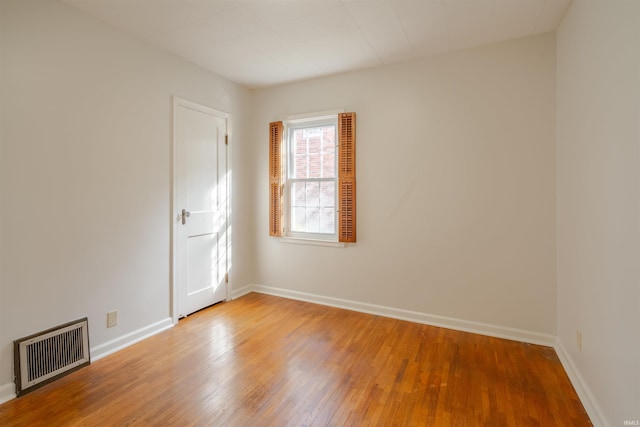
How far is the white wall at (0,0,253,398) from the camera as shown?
2020 mm

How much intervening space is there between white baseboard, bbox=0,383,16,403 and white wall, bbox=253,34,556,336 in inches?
103

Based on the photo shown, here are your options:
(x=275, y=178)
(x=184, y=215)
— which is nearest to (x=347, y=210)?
(x=275, y=178)

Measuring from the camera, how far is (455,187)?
3.02 m

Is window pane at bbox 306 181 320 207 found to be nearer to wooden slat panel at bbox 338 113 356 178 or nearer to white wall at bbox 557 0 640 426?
wooden slat panel at bbox 338 113 356 178

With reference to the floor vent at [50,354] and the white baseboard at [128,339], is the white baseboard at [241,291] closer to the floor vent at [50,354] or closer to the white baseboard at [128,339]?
the white baseboard at [128,339]

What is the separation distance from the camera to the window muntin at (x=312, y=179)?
373 centimetres

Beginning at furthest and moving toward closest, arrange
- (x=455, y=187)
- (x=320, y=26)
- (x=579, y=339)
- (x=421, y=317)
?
(x=421, y=317)
(x=455, y=187)
(x=320, y=26)
(x=579, y=339)

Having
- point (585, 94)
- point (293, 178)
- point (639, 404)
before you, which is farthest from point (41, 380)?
point (585, 94)

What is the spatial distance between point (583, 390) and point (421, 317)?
1.39 meters

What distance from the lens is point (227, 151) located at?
3.75m

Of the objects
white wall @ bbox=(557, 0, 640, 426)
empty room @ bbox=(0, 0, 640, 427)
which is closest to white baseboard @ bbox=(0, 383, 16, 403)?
empty room @ bbox=(0, 0, 640, 427)

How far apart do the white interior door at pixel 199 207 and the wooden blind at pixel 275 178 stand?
1.83 ft

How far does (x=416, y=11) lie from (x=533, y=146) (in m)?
1.49

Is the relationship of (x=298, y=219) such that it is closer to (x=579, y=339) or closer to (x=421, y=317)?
(x=421, y=317)
